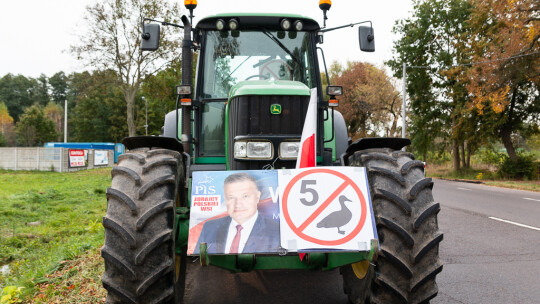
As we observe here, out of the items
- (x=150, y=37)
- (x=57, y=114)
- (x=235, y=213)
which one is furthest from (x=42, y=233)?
(x=57, y=114)

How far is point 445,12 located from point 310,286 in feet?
105

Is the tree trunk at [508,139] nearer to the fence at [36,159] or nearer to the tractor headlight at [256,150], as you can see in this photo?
the tractor headlight at [256,150]

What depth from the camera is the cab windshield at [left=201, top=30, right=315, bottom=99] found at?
456 cm

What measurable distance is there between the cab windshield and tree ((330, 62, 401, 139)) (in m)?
33.4

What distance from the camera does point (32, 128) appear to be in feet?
241

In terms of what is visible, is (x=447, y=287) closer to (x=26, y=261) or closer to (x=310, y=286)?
(x=310, y=286)

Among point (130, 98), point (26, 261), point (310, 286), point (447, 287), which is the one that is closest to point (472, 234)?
point (447, 287)

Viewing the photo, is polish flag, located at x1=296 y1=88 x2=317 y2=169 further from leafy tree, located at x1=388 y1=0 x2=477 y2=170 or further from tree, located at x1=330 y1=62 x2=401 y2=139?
tree, located at x1=330 y1=62 x2=401 y2=139

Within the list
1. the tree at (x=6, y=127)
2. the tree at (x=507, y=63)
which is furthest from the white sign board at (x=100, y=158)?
the tree at (x=6, y=127)

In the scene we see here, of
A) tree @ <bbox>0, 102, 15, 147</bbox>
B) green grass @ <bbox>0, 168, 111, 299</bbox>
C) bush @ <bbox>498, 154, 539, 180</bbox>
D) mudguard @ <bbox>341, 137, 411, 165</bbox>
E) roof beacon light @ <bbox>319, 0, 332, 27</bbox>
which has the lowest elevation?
green grass @ <bbox>0, 168, 111, 299</bbox>

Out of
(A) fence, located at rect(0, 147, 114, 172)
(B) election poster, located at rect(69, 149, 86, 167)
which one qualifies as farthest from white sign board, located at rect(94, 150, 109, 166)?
(A) fence, located at rect(0, 147, 114, 172)

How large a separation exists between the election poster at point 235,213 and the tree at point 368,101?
35361mm

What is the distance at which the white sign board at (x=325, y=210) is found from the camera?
108 inches

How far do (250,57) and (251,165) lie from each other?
140cm
